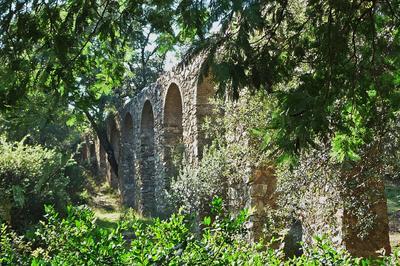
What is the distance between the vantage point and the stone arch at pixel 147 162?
48.8 ft

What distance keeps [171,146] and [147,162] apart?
3066 millimetres

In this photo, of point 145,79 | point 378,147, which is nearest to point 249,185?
point 378,147

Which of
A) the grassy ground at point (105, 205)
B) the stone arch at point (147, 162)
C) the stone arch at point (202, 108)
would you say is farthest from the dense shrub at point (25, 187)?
the stone arch at point (147, 162)

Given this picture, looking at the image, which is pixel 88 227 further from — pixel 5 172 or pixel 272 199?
pixel 5 172

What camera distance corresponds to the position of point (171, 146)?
12.3m

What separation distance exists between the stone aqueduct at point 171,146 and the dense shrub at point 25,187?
8.70 ft

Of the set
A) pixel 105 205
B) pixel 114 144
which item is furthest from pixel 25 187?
pixel 114 144

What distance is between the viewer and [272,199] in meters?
7.36

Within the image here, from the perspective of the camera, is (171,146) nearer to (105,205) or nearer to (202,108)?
(202,108)

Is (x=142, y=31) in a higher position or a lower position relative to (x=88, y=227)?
higher

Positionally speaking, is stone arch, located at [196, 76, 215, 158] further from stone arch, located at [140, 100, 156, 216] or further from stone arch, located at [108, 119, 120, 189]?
stone arch, located at [108, 119, 120, 189]

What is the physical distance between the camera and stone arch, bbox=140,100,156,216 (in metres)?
14.9

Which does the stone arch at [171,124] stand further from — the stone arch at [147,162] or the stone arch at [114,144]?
the stone arch at [114,144]

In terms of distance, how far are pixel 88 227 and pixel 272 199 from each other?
14.7ft
